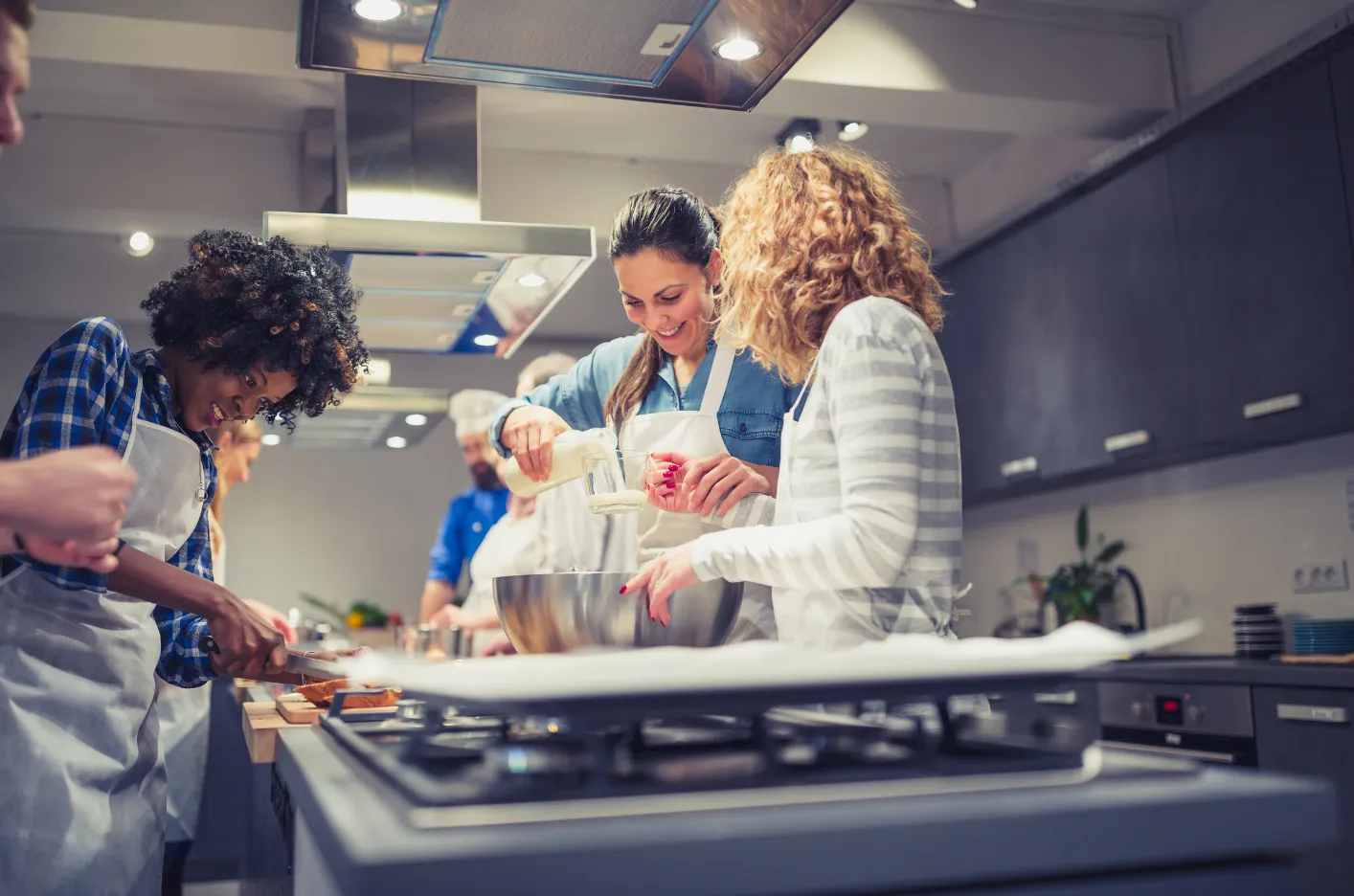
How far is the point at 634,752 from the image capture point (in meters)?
0.65

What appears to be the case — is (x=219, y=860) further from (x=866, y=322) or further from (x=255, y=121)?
(x=866, y=322)

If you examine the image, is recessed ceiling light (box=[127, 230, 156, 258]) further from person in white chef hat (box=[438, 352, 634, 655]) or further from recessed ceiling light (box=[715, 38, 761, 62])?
recessed ceiling light (box=[715, 38, 761, 62])

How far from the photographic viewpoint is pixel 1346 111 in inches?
106

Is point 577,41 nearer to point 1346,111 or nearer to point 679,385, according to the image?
point 679,385

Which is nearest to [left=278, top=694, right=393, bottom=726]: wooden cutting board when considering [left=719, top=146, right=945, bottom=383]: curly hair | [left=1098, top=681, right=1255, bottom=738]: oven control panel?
[left=719, top=146, right=945, bottom=383]: curly hair

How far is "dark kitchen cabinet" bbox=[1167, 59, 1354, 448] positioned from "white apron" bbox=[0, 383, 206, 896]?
2.53 meters

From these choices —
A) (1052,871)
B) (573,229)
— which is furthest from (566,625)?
(573,229)

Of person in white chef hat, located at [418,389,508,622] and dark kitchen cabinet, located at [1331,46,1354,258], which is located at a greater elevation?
dark kitchen cabinet, located at [1331,46,1354,258]

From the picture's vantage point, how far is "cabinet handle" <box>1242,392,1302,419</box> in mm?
2805

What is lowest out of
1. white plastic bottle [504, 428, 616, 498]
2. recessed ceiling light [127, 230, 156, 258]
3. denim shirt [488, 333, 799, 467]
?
white plastic bottle [504, 428, 616, 498]

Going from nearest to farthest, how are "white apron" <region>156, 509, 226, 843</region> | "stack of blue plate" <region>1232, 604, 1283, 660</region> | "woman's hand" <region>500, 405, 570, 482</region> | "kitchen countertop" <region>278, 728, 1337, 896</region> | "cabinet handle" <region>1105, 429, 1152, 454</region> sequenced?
"kitchen countertop" <region>278, 728, 1337, 896</region>, "woman's hand" <region>500, 405, 570, 482</region>, "white apron" <region>156, 509, 226, 843</region>, "stack of blue plate" <region>1232, 604, 1283, 660</region>, "cabinet handle" <region>1105, 429, 1152, 454</region>

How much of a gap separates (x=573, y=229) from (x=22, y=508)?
5.94ft

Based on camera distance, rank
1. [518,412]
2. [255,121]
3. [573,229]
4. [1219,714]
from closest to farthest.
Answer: [518,412], [573,229], [1219,714], [255,121]

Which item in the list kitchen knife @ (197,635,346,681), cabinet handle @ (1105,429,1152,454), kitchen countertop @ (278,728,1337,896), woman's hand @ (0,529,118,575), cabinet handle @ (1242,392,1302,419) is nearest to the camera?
kitchen countertop @ (278,728,1337,896)
